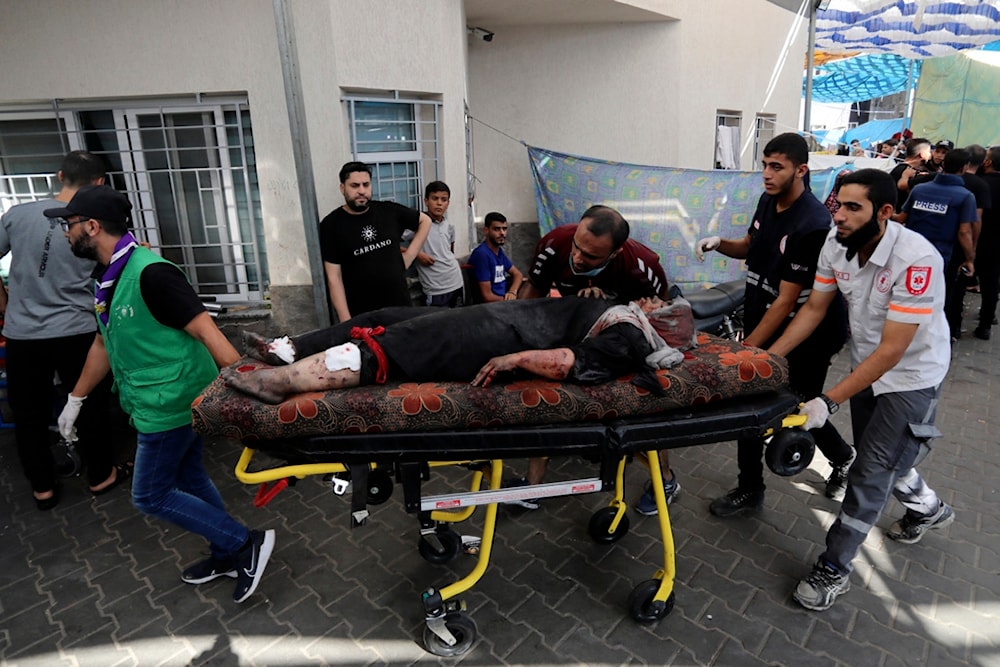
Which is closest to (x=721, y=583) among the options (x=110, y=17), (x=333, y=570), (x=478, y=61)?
(x=333, y=570)

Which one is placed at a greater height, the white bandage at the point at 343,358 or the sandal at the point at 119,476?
the white bandage at the point at 343,358

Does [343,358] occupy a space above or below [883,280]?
below

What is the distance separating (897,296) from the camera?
2555mm

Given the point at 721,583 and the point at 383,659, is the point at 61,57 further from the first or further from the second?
the point at 721,583

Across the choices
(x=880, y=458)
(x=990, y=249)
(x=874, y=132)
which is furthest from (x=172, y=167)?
(x=874, y=132)

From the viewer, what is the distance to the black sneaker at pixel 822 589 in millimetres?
2826

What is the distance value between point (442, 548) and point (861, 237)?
7.79 feet

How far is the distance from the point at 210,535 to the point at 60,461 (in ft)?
6.68

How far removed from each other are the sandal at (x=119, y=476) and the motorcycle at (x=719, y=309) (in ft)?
14.2

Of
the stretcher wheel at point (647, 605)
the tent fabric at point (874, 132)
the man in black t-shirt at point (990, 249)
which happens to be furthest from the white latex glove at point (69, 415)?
the tent fabric at point (874, 132)

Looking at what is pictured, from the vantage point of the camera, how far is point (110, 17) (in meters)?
4.39

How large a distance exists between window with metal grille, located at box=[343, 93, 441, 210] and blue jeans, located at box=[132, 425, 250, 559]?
2.74 meters

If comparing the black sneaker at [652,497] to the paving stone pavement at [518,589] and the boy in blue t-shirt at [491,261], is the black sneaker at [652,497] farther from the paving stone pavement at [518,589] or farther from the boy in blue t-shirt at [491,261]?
the boy in blue t-shirt at [491,261]

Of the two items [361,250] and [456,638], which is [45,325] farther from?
[456,638]
